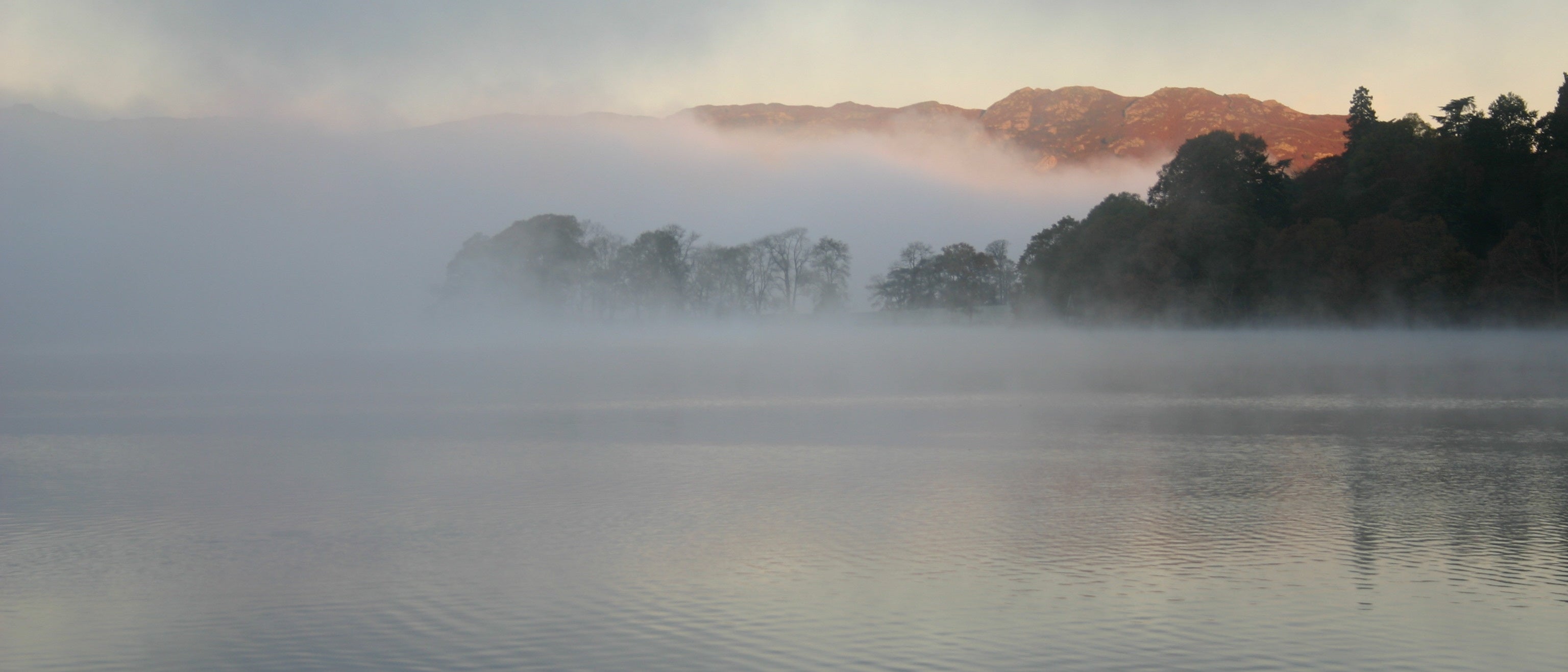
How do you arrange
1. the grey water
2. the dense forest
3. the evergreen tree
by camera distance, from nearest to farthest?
the grey water
the dense forest
the evergreen tree

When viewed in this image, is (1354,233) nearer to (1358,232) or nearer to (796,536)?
(1358,232)

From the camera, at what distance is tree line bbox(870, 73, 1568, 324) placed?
2474 inches

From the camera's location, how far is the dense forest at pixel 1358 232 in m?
62.7

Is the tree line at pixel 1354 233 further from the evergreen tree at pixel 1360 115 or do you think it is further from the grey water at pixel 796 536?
the grey water at pixel 796 536

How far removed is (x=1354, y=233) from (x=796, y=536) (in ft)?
216

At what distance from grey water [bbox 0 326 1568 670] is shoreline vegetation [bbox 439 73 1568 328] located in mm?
42259

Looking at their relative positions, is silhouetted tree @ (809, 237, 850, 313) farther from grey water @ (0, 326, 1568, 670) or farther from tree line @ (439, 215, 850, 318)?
grey water @ (0, 326, 1568, 670)

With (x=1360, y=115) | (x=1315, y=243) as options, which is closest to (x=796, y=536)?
(x=1315, y=243)

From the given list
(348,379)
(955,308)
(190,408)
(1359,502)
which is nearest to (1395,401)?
(1359,502)

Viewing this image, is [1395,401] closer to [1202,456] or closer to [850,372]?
[1202,456]

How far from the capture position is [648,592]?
9086 millimetres

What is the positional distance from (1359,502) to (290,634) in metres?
10.3

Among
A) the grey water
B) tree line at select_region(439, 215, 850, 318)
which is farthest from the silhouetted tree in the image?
the grey water

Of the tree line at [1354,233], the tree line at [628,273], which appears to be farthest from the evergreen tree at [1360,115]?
the tree line at [628,273]
